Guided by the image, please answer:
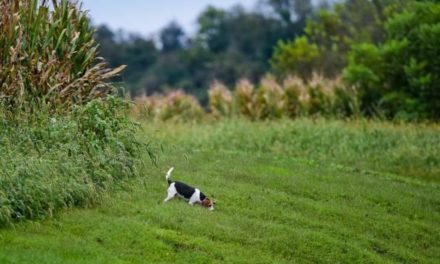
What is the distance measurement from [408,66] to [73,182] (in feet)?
59.8

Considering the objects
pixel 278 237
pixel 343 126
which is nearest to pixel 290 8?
pixel 343 126

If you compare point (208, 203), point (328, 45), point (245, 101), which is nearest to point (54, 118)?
point (208, 203)

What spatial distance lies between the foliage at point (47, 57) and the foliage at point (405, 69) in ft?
43.1

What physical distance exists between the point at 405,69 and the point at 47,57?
49.2 feet

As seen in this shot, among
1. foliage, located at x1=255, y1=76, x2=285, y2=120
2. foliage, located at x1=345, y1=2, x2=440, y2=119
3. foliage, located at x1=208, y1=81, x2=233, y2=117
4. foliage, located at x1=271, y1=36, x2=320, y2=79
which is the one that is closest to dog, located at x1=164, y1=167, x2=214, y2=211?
foliage, located at x1=345, y1=2, x2=440, y2=119

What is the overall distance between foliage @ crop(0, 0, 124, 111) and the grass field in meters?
1.48

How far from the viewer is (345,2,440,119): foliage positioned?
85.3 feet

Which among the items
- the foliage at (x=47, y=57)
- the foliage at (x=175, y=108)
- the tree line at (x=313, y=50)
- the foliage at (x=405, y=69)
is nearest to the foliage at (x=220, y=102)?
the foliage at (x=175, y=108)

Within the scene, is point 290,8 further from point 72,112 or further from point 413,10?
point 72,112

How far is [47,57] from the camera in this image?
43.3 ft

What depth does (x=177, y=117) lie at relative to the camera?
26.0 metres

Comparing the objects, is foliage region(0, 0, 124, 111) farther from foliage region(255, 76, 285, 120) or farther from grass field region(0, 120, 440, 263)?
foliage region(255, 76, 285, 120)

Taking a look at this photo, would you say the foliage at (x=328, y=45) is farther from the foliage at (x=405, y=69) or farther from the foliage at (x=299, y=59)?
the foliage at (x=405, y=69)

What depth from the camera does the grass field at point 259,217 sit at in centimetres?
917
